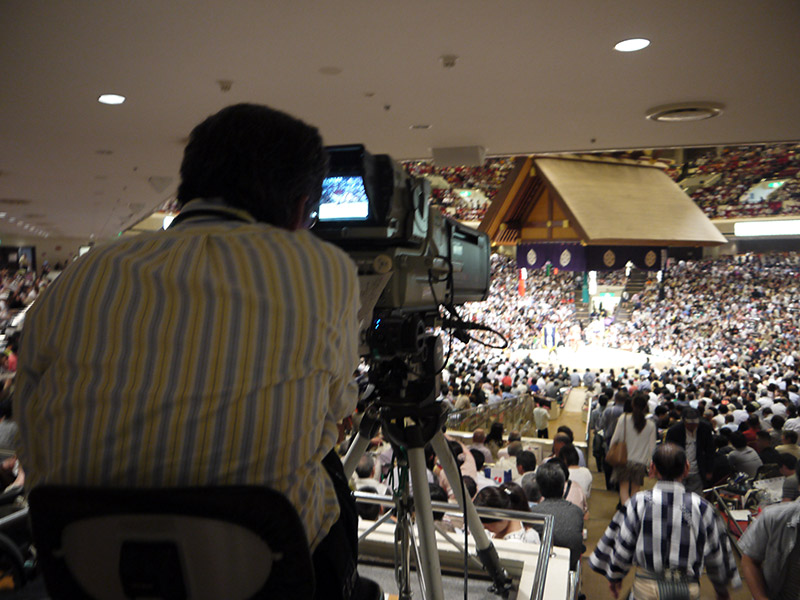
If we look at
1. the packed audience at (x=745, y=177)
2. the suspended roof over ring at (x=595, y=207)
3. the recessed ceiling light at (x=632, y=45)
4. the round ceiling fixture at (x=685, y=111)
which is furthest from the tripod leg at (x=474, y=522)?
the packed audience at (x=745, y=177)

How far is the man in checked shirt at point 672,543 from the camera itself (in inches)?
86.2

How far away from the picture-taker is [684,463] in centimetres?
244

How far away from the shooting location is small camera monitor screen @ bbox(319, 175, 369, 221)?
1244 mm

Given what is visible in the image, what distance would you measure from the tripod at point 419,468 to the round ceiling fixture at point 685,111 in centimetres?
275

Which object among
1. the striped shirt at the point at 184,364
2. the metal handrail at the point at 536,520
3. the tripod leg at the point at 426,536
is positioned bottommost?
the metal handrail at the point at 536,520

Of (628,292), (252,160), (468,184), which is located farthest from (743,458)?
(628,292)

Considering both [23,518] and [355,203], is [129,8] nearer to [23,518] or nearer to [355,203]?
[355,203]

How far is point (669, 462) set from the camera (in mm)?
2402

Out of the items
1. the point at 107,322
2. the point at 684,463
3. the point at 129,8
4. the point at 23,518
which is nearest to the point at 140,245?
the point at 107,322

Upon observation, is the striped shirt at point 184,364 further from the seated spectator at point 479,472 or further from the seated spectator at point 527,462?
the seated spectator at point 527,462

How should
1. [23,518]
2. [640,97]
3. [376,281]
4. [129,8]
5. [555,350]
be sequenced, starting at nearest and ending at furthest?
[376,281], [23,518], [129,8], [640,97], [555,350]

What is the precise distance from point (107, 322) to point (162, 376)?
95 millimetres

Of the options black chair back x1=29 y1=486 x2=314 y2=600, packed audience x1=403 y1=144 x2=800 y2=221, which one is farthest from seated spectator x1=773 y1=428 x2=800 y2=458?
packed audience x1=403 y1=144 x2=800 y2=221

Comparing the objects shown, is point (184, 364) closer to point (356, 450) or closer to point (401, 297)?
point (401, 297)
